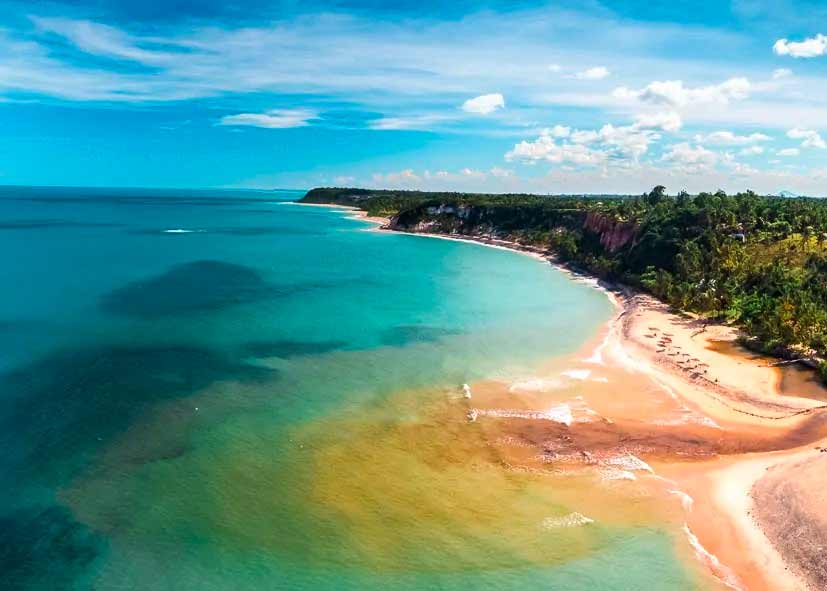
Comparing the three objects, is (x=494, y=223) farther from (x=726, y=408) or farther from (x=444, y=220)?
(x=726, y=408)

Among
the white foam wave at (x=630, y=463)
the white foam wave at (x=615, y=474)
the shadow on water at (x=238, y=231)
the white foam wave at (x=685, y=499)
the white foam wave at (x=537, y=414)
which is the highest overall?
the shadow on water at (x=238, y=231)

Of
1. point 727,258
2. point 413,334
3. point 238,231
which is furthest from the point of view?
point 238,231

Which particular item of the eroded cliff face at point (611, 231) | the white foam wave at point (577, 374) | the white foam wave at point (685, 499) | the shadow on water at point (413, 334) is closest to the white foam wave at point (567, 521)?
the white foam wave at point (685, 499)

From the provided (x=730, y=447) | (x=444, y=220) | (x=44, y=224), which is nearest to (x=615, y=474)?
(x=730, y=447)

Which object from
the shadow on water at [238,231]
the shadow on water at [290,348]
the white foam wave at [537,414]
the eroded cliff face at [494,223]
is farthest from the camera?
the shadow on water at [238,231]

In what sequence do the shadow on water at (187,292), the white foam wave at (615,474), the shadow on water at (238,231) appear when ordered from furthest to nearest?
the shadow on water at (238,231), the shadow on water at (187,292), the white foam wave at (615,474)

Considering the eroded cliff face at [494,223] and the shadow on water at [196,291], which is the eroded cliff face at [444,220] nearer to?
the eroded cliff face at [494,223]

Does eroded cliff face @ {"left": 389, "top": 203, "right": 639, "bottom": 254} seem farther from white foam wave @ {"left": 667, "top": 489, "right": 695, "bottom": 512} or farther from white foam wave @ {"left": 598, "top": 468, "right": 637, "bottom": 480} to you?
white foam wave @ {"left": 667, "top": 489, "right": 695, "bottom": 512}

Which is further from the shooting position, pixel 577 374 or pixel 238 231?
pixel 238 231
